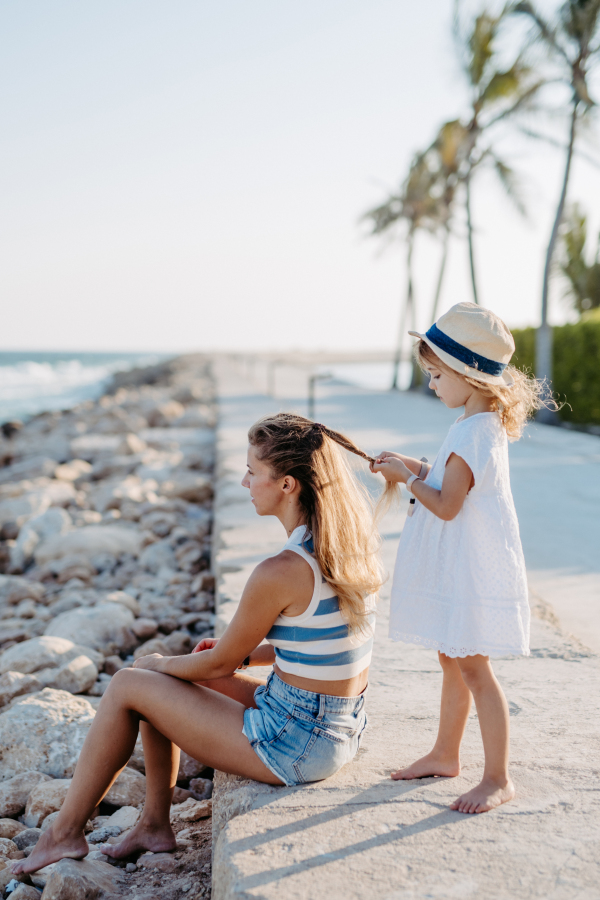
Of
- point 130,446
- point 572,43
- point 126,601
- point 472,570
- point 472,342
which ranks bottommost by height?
point 130,446

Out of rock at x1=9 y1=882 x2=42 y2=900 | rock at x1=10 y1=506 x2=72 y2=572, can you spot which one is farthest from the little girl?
rock at x1=10 y1=506 x2=72 y2=572

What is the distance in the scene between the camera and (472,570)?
79.8 inches

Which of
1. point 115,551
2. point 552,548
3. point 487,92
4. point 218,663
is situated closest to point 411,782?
point 218,663

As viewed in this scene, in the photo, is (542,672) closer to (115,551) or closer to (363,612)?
(363,612)

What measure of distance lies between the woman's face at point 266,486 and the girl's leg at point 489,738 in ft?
2.16

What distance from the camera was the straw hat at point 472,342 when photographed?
6.87 feet

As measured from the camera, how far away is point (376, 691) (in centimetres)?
274

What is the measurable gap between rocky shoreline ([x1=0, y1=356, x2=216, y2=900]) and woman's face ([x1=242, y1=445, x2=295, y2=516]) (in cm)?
103

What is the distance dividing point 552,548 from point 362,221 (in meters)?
20.9

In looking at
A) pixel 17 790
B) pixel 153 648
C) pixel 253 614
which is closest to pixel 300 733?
pixel 253 614

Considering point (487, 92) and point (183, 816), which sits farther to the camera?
point (487, 92)

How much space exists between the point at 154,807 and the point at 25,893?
1.28 feet

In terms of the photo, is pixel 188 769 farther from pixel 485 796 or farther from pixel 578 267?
pixel 578 267

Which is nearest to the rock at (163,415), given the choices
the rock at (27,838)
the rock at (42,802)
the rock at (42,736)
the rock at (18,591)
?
the rock at (18,591)
